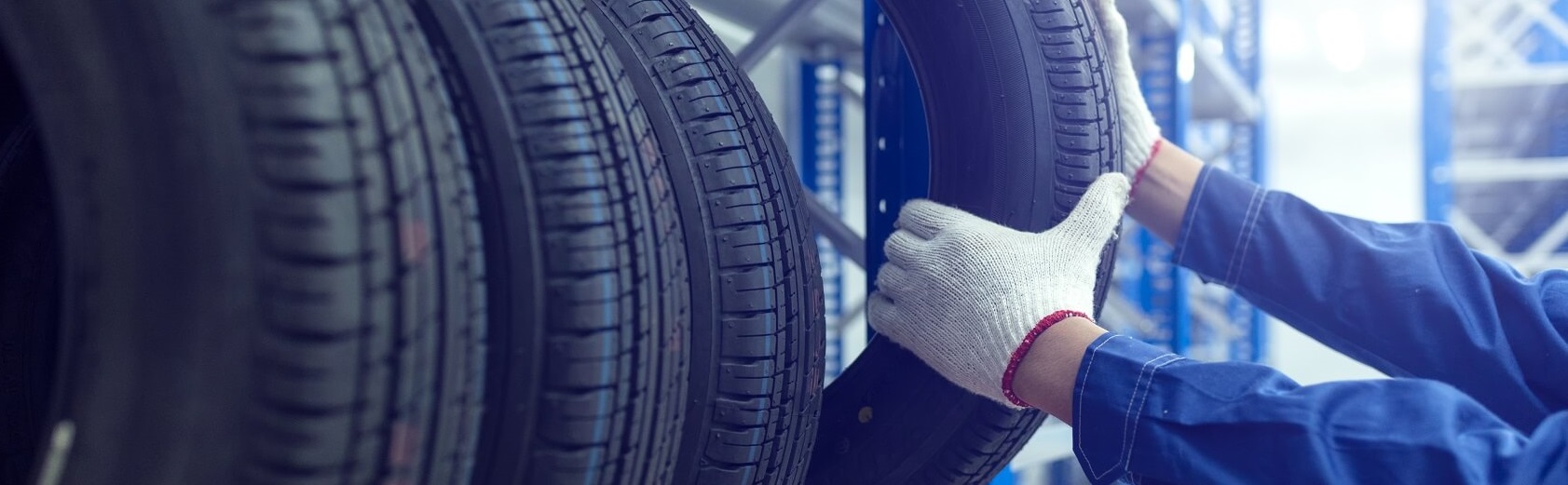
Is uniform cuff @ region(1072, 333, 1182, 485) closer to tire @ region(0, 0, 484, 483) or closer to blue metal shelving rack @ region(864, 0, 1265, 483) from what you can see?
blue metal shelving rack @ region(864, 0, 1265, 483)

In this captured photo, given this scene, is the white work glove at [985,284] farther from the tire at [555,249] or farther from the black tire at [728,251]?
the tire at [555,249]

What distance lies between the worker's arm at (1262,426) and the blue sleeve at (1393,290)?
0.93 ft

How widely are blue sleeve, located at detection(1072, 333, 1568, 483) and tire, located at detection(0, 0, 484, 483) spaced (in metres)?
→ 0.51

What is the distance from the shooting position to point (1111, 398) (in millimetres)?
732

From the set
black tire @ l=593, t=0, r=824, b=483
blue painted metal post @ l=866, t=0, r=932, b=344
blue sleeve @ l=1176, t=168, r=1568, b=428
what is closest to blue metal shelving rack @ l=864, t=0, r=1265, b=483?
blue painted metal post @ l=866, t=0, r=932, b=344

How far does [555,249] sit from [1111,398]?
0.42 m

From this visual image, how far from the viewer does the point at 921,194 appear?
3.59ft

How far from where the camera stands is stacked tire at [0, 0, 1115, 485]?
0.38 meters

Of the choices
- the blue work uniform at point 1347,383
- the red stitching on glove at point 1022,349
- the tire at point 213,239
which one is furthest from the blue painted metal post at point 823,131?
the tire at point 213,239

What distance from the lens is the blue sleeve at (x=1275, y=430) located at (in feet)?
2.06

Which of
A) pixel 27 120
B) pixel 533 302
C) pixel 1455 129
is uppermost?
pixel 27 120

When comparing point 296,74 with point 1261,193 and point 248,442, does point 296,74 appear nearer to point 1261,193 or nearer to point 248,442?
point 248,442

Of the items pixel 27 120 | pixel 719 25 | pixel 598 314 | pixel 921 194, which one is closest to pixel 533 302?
pixel 598 314

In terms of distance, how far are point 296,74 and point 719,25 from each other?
1.66 metres
